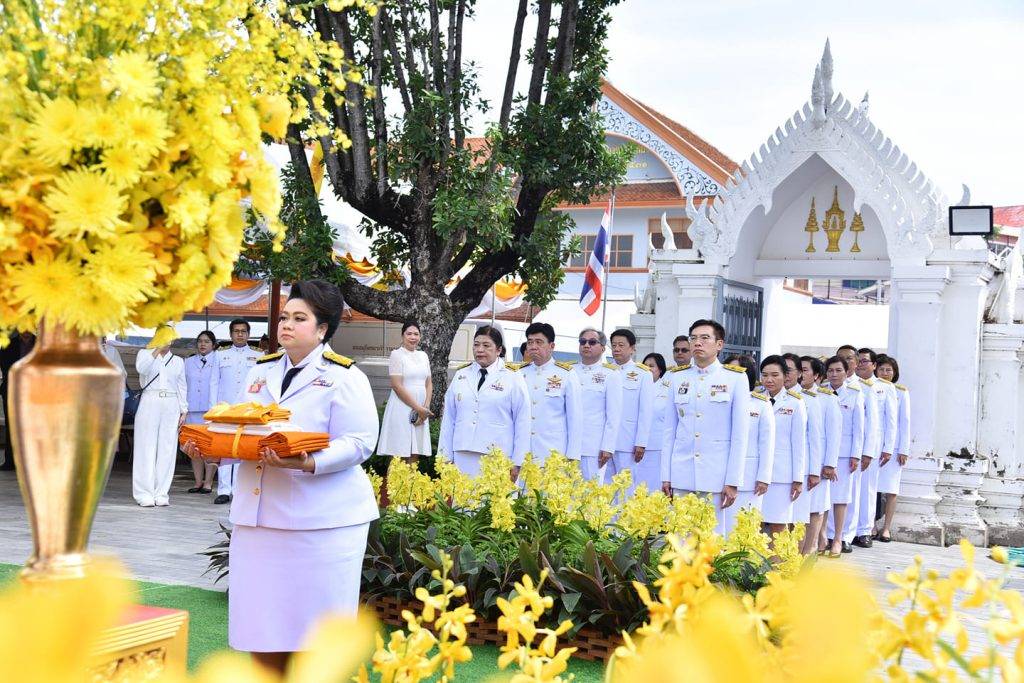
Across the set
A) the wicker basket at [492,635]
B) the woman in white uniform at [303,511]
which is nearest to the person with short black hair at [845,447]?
the wicker basket at [492,635]

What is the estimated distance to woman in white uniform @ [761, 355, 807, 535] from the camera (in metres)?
8.03

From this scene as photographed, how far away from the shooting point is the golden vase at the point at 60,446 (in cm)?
177

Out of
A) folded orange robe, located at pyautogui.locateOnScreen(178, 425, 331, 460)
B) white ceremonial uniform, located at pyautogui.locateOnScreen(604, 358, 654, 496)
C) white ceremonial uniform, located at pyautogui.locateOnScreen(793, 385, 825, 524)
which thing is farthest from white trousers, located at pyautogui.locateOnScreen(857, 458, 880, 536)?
folded orange robe, located at pyautogui.locateOnScreen(178, 425, 331, 460)

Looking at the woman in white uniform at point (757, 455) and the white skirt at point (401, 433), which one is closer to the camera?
the woman in white uniform at point (757, 455)

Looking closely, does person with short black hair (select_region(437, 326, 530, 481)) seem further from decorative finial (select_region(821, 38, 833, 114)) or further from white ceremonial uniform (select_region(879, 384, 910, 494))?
decorative finial (select_region(821, 38, 833, 114))

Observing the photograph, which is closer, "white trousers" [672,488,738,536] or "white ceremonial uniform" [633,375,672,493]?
"white trousers" [672,488,738,536]

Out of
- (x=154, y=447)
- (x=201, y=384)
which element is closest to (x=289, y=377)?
(x=154, y=447)

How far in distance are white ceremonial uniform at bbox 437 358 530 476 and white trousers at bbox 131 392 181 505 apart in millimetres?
3688

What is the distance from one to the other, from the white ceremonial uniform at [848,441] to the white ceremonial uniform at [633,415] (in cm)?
178

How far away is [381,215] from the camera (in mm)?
10273

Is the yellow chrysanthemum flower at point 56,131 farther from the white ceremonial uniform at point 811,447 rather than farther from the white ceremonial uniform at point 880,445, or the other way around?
the white ceremonial uniform at point 880,445

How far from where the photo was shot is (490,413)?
7871 millimetres

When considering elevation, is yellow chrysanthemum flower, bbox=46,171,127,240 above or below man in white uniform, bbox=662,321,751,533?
above

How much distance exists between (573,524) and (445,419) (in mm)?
2607
